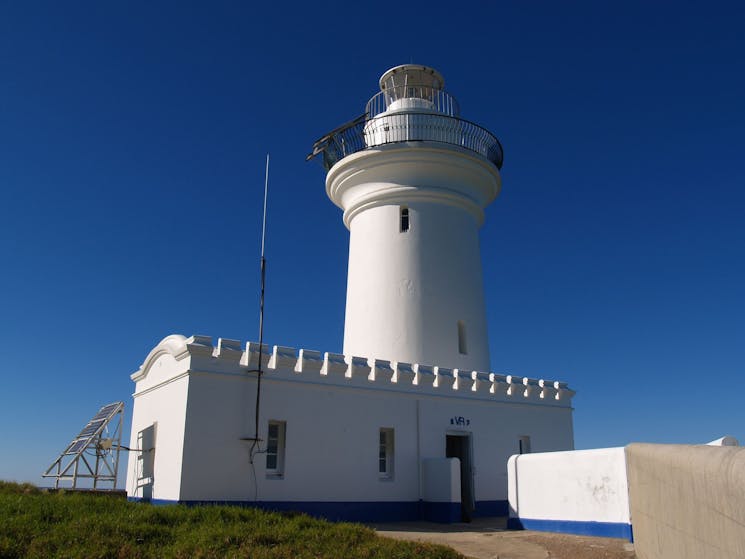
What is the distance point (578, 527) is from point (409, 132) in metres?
12.3

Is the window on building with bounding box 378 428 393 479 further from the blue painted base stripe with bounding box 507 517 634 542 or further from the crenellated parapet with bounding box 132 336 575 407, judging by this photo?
the blue painted base stripe with bounding box 507 517 634 542

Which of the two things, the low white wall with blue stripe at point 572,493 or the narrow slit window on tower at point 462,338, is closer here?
the low white wall with blue stripe at point 572,493

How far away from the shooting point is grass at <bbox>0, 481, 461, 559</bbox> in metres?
8.90

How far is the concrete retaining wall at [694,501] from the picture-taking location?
3887 millimetres

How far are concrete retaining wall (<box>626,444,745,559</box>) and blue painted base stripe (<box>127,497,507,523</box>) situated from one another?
7.88m

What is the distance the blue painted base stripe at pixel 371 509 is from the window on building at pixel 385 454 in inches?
27.7

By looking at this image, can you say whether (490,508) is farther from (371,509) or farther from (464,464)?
(371,509)

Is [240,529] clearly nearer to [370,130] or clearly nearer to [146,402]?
[146,402]

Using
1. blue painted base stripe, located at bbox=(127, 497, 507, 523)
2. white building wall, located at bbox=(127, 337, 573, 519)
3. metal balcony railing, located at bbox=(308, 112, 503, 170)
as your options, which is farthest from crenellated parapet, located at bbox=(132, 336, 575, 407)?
metal balcony railing, located at bbox=(308, 112, 503, 170)

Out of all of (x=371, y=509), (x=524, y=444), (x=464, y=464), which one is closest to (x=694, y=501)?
(x=371, y=509)

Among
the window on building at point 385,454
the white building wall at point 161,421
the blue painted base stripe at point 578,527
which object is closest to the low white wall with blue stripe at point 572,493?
the blue painted base stripe at point 578,527

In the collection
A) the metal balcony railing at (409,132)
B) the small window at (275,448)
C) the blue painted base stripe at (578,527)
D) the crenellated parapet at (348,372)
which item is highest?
the metal balcony railing at (409,132)

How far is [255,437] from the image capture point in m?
13.7

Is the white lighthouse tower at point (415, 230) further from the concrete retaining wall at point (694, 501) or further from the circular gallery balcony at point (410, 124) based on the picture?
the concrete retaining wall at point (694, 501)
